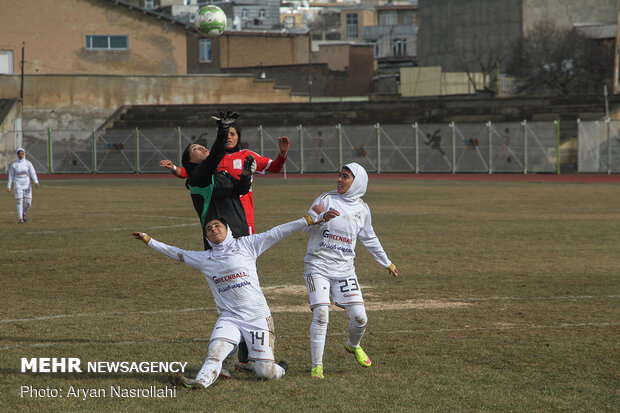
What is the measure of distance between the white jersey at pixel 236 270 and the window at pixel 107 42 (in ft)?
188

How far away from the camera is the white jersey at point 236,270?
789 cm

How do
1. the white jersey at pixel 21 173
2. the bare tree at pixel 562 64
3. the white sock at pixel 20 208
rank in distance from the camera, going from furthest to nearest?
the bare tree at pixel 562 64, the white jersey at pixel 21 173, the white sock at pixel 20 208

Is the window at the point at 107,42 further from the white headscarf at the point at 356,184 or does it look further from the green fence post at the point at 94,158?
the white headscarf at the point at 356,184

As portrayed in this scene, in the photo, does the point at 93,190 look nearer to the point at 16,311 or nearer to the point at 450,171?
the point at 450,171

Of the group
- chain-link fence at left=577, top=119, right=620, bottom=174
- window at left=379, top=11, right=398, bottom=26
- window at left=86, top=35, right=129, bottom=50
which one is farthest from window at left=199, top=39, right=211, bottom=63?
window at left=379, top=11, right=398, bottom=26

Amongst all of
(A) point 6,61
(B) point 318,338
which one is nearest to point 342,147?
(A) point 6,61

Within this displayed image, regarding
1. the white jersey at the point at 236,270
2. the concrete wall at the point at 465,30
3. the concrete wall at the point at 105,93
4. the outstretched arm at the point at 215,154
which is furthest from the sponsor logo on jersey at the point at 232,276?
the concrete wall at the point at 465,30

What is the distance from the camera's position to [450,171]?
1909 inches

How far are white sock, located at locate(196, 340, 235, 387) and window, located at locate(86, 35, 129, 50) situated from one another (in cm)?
5789

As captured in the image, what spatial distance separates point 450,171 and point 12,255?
34.8m

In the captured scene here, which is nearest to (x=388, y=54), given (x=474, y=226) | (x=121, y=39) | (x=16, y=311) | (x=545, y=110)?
(x=121, y=39)

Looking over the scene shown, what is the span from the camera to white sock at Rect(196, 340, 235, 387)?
7.39m

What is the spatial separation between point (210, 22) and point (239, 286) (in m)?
11.8

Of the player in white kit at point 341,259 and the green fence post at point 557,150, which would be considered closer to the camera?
the player in white kit at point 341,259
